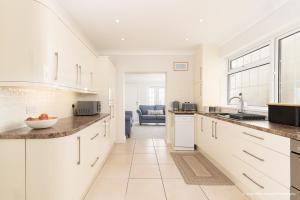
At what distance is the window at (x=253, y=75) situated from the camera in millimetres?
3188

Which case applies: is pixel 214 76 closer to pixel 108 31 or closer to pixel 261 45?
pixel 261 45

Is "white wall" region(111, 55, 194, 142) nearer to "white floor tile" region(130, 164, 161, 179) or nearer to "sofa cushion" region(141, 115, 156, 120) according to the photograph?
"white floor tile" region(130, 164, 161, 179)

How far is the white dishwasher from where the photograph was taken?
180 inches

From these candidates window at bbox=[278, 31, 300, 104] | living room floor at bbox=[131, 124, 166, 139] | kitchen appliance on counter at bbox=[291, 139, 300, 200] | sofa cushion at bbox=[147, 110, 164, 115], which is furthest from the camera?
sofa cushion at bbox=[147, 110, 164, 115]

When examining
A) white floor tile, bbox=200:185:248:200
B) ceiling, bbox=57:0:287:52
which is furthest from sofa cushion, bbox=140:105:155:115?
white floor tile, bbox=200:185:248:200

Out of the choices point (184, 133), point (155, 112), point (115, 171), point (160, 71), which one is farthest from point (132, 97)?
point (115, 171)

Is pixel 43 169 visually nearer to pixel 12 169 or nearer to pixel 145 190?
pixel 12 169

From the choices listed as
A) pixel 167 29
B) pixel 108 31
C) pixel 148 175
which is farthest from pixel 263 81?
pixel 108 31

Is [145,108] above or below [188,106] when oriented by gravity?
below

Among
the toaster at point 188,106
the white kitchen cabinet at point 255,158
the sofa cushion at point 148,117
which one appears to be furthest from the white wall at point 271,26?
the sofa cushion at point 148,117

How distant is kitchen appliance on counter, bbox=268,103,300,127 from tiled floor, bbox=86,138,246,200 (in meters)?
1.03

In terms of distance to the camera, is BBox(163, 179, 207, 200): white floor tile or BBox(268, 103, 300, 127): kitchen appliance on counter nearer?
BBox(268, 103, 300, 127): kitchen appliance on counter

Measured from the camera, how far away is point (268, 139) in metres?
1.83

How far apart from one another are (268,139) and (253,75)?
2129 mm
